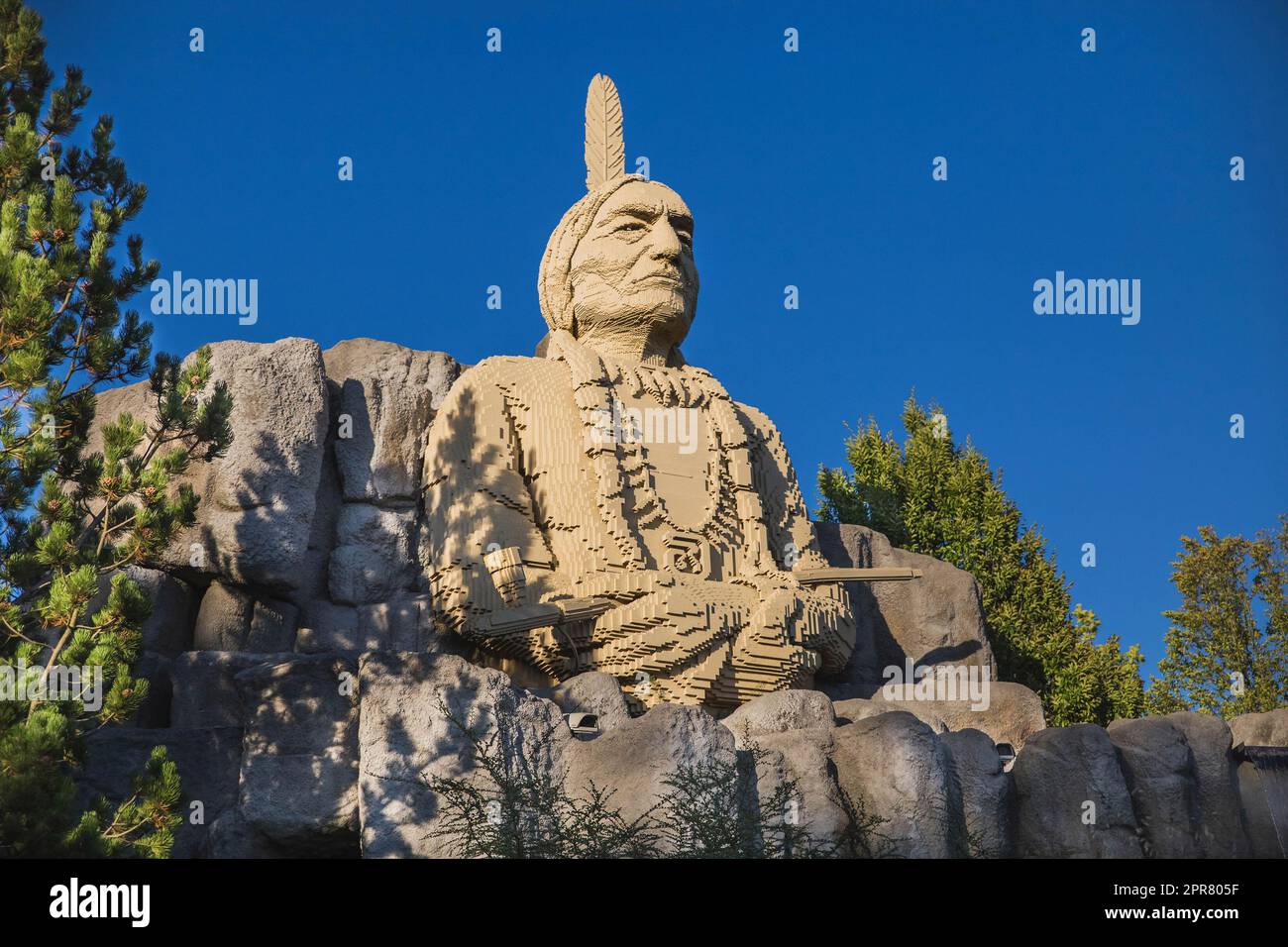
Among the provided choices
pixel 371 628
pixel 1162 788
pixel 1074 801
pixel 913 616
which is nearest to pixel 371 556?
pixel 371 628

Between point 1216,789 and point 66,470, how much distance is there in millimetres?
6431

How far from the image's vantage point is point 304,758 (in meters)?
8.39

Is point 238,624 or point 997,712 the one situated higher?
point 238,624

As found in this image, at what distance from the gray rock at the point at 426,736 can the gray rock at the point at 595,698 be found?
0.74 metres

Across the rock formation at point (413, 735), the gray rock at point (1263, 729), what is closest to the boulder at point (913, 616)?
the rock formation at point (413, 735)

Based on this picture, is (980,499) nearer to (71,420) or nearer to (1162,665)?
(1162,665)

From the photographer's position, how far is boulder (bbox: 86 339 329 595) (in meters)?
10.8

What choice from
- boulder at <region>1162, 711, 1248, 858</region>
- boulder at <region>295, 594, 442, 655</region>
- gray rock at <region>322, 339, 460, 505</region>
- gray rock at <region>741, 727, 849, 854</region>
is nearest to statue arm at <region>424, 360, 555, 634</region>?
boulder at <region>295, 594, 442, 655</region>

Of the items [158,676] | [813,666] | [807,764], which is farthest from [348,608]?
[807,764]

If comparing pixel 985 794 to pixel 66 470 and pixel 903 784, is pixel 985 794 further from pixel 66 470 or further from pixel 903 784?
pixel 66 470

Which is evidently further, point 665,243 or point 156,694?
point 665,243

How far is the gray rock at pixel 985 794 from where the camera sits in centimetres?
834

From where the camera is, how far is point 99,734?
895 cm
